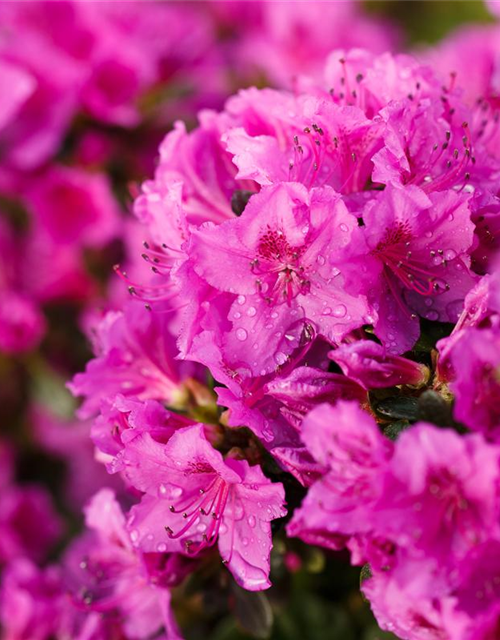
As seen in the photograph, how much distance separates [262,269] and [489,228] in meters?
0.26

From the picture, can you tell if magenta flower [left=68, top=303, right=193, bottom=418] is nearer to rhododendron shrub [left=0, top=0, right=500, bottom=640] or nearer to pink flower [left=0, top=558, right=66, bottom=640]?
rhododendron shrub [left=0, top=0, right=500, bottom=640]

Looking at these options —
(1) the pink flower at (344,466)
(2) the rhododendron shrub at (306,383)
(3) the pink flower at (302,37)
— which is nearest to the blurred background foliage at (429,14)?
(3) the pink flower at (302,37)

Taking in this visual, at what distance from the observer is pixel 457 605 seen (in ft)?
2.48

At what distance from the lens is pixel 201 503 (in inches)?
37.9

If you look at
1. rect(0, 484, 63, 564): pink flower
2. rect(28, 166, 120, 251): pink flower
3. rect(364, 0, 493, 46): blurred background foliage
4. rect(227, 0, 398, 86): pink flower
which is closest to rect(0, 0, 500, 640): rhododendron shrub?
rect(0, 484, 63, 564): pink flower

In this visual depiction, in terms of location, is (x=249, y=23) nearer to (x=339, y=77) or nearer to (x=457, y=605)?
(x=339, y=77)

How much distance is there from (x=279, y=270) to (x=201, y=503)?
0.91ft

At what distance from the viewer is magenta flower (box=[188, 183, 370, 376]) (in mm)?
870

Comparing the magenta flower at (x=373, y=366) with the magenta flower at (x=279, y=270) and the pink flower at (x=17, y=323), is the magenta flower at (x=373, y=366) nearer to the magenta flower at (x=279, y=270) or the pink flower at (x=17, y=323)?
the magenta flower at (x=279, y=270)

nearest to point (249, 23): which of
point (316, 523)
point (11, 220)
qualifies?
point (11, 220)

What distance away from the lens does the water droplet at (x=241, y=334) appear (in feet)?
2.94

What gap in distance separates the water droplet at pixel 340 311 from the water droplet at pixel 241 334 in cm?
10

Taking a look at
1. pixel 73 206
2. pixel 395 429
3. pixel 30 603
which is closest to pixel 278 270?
pixel 395 429

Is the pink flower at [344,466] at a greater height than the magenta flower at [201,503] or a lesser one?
greater
